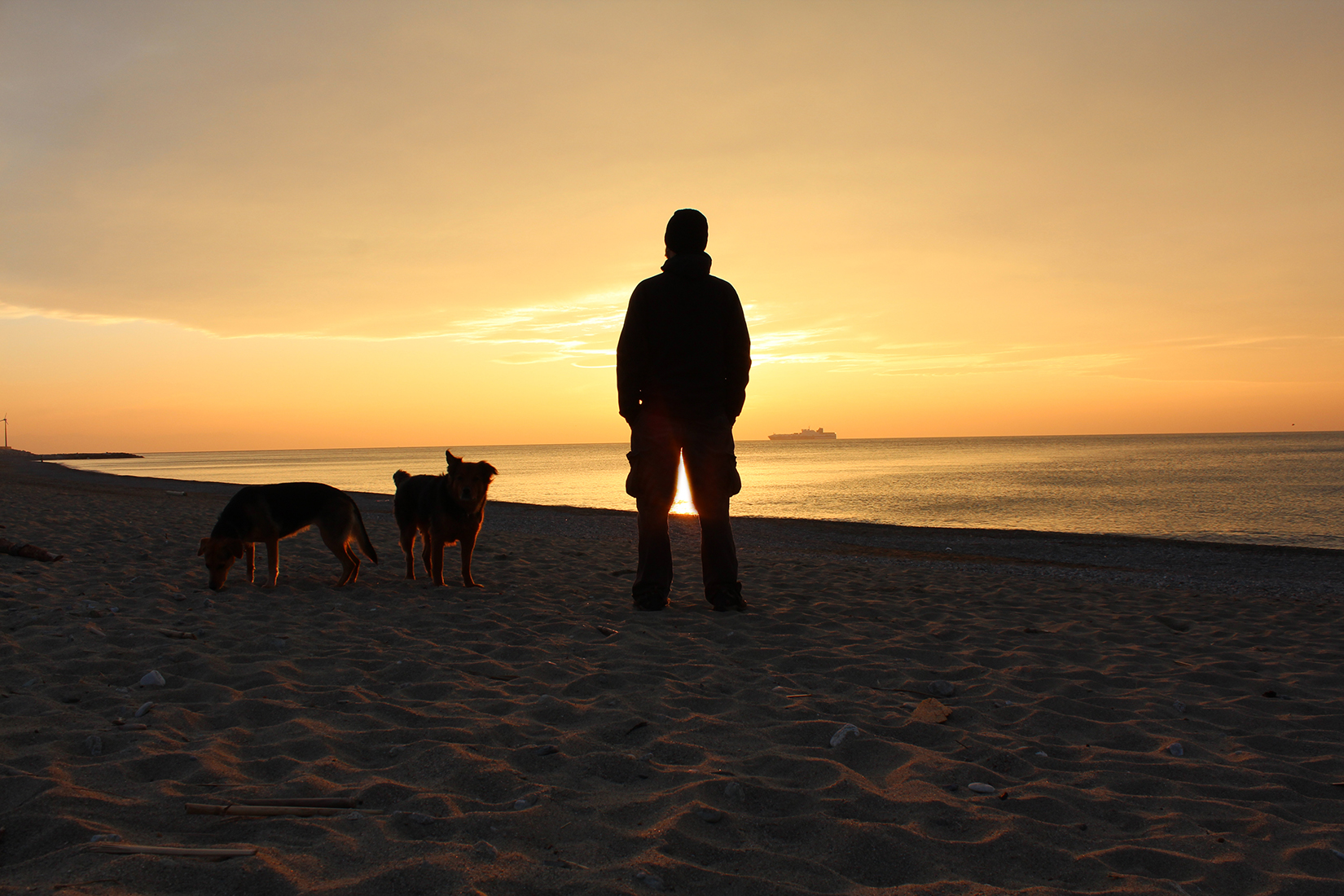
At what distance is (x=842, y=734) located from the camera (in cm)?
297

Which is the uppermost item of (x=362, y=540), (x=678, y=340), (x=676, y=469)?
(x=678, y=340)

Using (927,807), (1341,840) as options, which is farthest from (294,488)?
(1341,840)

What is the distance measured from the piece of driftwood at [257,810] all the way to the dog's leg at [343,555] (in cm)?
486

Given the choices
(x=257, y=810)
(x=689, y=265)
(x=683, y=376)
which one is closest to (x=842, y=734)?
(x=257, y=810)

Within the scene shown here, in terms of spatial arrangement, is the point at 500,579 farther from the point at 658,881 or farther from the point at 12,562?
the point at 658,881

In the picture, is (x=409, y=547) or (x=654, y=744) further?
(x=409, y=547)

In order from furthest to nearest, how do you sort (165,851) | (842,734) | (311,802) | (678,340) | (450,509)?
1. (450,509)
2. (678,340)
3. (842,734)
4. (311,802)
5. (165,851)

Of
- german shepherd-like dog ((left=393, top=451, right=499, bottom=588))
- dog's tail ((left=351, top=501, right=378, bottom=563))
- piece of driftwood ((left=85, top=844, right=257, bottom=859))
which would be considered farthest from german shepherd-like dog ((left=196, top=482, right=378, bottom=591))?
piece of driftwood ((left=85, top=844, right=257, bottom=859))

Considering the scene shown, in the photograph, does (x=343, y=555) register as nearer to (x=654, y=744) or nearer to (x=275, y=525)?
(x=275, y=525)

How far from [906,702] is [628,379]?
303 centimetres

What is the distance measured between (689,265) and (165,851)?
15.3 ft

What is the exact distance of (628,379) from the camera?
18.2 ft

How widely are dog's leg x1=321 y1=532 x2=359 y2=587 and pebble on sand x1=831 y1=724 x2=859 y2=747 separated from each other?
Result: 5220 millimetres

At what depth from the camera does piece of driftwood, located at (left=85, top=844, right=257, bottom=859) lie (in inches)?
71.6
